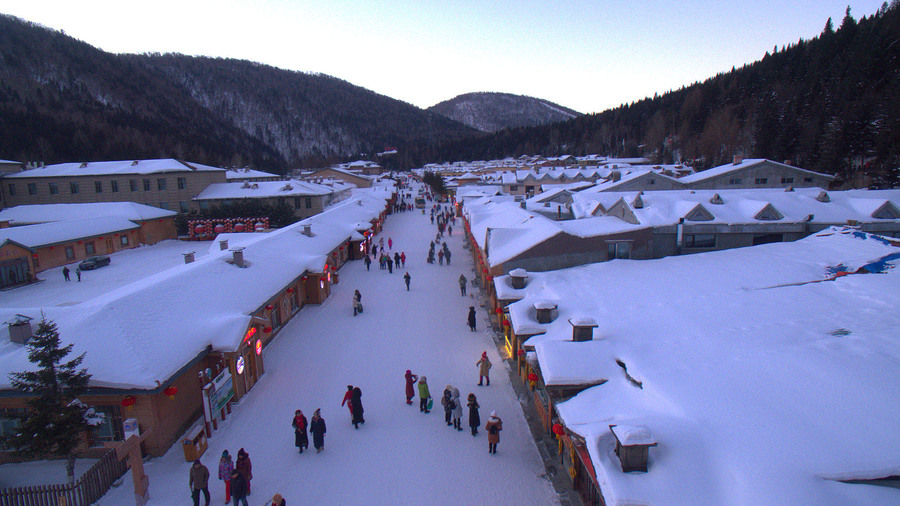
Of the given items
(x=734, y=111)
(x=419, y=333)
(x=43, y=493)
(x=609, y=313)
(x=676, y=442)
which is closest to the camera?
(x=676, y=442)

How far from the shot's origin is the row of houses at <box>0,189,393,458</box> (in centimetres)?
872

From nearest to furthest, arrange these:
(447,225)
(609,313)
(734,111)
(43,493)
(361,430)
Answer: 1. (43,493)
2. (361,430)
3. (609,313)
4. (447,225)
5. (734,111)

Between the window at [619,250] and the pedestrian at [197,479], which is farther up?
the window at [619,250]

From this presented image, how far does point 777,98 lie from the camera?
2559 inches

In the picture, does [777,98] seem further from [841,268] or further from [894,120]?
[841,268]

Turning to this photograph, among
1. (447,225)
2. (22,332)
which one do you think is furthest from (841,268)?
(447,225)

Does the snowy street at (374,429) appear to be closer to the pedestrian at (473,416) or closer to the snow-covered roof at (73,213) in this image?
the pedestrian at (473,416)

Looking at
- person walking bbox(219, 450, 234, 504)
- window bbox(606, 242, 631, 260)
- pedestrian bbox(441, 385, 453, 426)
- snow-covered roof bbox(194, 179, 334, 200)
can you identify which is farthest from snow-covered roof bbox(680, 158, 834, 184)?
person walking bbox(219, 450, 234, 504)

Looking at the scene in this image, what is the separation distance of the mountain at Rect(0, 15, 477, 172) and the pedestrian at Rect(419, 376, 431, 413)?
262 feet

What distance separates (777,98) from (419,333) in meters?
74.5

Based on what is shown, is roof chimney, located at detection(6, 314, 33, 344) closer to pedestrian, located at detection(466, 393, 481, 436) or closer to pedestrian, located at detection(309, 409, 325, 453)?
pedestrian, located at detection(309, 409, 325, 453)

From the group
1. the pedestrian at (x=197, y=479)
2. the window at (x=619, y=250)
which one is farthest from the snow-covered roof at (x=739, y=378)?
the pedestrian at (x=197, y=479)

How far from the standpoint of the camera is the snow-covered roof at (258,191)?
132ft

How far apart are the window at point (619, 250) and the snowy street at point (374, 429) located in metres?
5.53
